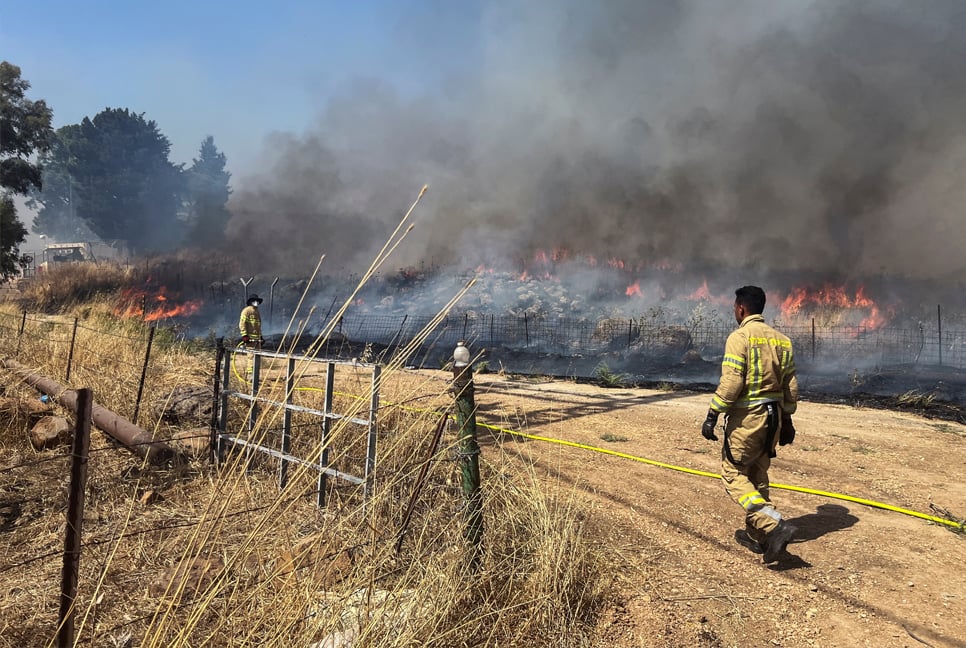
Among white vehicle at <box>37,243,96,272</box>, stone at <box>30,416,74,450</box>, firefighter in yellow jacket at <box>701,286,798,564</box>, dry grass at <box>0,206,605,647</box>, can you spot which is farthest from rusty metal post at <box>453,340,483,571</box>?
white vehicle at <box>37,243,96,272</box>

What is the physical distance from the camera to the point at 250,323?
9078mm

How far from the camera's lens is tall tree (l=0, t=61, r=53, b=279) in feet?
68.9

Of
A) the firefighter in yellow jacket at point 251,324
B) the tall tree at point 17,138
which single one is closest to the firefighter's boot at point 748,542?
the firefighter in yellow jacket at point 251,324

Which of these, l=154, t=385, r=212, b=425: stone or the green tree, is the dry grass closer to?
l=154, t=385, r=212, b=425: stone

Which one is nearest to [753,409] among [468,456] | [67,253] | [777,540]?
[777,540]

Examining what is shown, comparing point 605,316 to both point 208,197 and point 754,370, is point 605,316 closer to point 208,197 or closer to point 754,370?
point 754,370

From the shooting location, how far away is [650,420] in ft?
25.5

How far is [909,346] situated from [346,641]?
21.3 meters

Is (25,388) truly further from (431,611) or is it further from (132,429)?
(431,611)

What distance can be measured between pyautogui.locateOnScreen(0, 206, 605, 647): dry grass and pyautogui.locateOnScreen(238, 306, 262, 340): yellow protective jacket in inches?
173

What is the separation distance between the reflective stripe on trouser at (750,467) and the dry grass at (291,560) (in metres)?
1.06

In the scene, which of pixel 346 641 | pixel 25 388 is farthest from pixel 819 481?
pixel 25 388

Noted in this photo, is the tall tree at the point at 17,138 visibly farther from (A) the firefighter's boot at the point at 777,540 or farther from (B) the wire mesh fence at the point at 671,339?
(A) the firefighter's boot at the point at 777,540

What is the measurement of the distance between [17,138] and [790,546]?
98.1 feet
